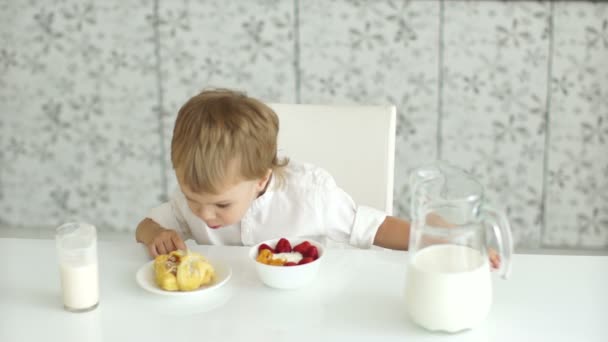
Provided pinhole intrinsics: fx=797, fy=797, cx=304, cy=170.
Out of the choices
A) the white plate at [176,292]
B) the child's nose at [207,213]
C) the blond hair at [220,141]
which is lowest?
the white plate at [176,292]

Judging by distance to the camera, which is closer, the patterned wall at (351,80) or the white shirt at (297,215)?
the white shirt at (297,215)

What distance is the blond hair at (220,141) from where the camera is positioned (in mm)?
1327

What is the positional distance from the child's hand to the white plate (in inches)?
2.0

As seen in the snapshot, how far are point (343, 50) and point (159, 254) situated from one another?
64.8 inches

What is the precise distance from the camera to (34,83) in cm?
300

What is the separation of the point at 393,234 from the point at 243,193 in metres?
0.30

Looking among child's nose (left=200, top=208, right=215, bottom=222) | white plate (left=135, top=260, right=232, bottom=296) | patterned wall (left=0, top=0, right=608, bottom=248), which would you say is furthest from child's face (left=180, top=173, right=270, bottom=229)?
patterned wall (left=0, top=0, right=608, bottom=248)

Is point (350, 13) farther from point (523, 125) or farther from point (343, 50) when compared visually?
point (523, 125)

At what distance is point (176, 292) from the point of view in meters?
1.20

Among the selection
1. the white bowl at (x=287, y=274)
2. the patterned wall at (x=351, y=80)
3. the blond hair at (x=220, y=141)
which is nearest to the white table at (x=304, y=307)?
the white bowl at (x=287, y=274)

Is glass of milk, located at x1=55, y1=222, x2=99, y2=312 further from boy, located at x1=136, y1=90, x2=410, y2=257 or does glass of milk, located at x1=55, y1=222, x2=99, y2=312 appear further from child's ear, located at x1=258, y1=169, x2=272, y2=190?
child's ear, located at x1=258, y1=169, x2=272, y2=190

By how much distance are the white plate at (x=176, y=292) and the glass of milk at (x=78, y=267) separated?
0.08m

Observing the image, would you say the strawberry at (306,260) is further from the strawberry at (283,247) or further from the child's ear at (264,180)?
the child's ear at (264,180)

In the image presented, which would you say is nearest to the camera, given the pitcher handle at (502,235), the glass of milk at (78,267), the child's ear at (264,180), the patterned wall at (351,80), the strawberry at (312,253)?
the pitcher handle at (502,235)
